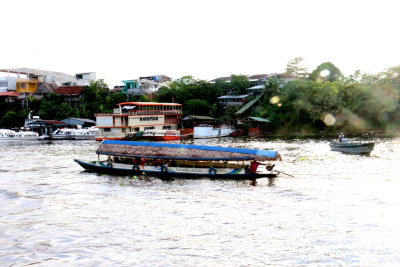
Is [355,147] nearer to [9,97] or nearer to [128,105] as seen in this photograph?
[128,105]

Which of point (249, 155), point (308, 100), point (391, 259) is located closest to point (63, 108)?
point (308, 100)

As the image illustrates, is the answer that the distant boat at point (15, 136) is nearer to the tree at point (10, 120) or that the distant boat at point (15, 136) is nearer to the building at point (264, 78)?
the tree at point (10, 120)

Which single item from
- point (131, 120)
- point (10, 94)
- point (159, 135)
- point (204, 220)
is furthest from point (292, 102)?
point (10, 94)

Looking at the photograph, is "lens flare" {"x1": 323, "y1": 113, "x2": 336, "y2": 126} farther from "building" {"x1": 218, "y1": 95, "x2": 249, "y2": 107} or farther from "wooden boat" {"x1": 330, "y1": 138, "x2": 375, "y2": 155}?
"wooden boat" {"x1": 330, "y1": 138, "x2": 375, "y2": 155}

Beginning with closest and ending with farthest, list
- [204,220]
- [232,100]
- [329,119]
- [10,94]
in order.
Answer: [204,220], [329,119], [232,100], [10,94]

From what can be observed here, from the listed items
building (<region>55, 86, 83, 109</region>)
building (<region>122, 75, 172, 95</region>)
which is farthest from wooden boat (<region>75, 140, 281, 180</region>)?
building (<region>55, 86, 83, 109</region>)

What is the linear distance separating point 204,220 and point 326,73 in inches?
2702

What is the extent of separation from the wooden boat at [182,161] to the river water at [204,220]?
87 centimetres

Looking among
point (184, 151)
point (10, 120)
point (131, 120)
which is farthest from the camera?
point (10, 120)

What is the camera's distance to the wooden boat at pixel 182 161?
2270cm

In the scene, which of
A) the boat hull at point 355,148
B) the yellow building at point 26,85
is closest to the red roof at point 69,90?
the yellow building at point 26,85

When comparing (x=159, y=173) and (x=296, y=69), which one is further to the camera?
(x=296, y=69)

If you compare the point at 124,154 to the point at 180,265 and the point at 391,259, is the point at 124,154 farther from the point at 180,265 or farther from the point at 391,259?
the point at 391,259

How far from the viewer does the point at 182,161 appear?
25516 millimetres
